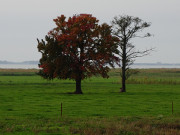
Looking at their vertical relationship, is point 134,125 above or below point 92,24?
below

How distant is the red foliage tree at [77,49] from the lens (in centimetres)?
5291

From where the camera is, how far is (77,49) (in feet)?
178

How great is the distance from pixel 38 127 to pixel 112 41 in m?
33.6

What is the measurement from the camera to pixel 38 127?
73.1ft

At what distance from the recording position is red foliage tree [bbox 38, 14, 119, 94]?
52906mm

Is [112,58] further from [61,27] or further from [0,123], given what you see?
[0,123]

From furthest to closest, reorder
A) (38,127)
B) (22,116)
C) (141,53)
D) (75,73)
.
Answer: (141,53) < (75,73) < (22,116) < (38,127)

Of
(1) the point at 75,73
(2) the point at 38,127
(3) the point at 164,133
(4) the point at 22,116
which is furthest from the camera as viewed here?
(1) the point at 75,73

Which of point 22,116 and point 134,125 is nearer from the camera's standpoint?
point 134,125

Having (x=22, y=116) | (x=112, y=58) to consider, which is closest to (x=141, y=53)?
(x=112, y=58)

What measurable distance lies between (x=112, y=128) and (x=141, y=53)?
133ft

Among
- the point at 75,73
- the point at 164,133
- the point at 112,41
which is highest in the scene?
the point at 112,41

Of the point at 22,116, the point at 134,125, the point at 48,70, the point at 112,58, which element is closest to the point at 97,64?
the point at 112,58

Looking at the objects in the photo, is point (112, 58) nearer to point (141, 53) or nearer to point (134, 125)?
point (141, 53)
